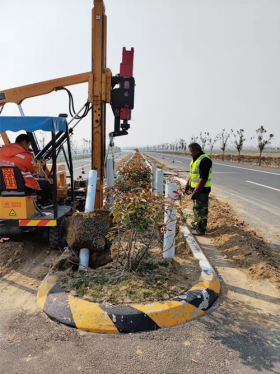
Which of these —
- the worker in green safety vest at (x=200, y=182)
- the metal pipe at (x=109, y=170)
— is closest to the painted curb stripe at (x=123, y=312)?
the worker in green safety vest at (x=200, y=182)

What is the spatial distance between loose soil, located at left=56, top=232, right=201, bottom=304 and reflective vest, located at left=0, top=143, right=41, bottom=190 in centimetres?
158

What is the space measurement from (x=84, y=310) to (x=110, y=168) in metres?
4.36

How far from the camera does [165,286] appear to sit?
10.1ft

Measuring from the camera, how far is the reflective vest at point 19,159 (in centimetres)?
430

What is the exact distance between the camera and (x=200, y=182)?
5.21m

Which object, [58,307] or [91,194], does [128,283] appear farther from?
[91,194]

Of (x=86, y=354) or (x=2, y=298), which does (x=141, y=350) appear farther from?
(x=2, y=298)

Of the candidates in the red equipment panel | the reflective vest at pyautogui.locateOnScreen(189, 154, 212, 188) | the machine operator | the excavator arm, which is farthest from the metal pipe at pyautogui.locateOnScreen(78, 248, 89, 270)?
the red equipment panel

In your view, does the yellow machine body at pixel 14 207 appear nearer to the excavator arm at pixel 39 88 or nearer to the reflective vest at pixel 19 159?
the reflective vest at pixel 19 159

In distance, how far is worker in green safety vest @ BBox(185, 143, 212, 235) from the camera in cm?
520

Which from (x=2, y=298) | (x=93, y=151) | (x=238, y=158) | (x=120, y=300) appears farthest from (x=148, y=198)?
(x=238, y=158)

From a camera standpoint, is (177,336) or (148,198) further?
(148,198)

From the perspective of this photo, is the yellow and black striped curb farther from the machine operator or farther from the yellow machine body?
the machine operator

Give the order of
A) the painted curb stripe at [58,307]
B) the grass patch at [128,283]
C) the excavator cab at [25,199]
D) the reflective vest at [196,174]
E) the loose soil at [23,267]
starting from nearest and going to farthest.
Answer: the painted curb stripe at [58,307]
the grass patch at [128,283]
the loose soil at [23,267]
the excavator cab at [25,199]
the reflective vest at [196,174]
